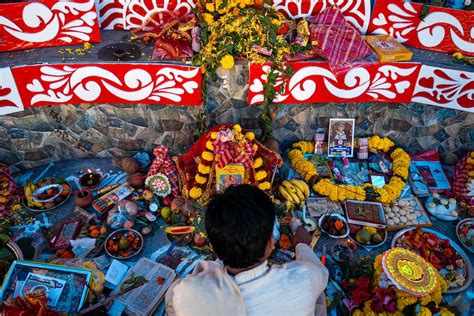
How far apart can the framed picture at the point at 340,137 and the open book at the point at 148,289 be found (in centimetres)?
Answer: 305

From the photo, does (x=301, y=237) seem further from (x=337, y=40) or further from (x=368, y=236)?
(x=337, y=40)

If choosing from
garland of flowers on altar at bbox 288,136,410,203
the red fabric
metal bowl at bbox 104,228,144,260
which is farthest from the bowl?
metal bowl at bbox 104,228,144,260

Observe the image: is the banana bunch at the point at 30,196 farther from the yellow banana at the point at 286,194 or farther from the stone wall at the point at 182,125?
the yellow banana at the point at 286,194

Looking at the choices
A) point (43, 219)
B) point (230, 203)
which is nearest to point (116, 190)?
point (43, 219)

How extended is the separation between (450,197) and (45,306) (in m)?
5.23

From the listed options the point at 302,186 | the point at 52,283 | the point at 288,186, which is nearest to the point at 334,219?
the point at 302,186

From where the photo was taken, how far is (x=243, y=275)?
Answer: 2.17 metres

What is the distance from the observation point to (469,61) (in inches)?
202

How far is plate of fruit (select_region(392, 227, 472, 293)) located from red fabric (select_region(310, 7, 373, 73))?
230 cm

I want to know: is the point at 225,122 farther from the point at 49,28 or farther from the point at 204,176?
the point at 49,28

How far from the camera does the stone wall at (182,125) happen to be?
5211 mm

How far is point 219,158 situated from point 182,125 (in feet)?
3.78

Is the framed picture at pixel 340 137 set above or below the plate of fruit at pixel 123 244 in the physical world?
above

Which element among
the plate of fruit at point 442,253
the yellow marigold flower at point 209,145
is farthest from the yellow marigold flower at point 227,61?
the plate of fruit at point 442,253
